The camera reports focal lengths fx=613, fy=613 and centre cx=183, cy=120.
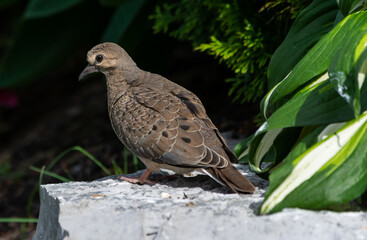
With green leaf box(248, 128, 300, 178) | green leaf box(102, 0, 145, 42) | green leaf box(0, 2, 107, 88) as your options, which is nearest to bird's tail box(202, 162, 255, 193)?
green leaf box(248, 128, 300, 178)

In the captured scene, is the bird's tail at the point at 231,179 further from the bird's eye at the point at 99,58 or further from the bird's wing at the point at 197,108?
the bird's eye at the point at 99,58

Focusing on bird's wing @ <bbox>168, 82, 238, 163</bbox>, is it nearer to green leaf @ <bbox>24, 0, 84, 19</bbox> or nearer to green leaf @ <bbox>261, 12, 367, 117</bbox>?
green leaf @ <bbox>261, 12, 367, 117</bbox>

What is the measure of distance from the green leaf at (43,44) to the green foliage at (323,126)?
3402mm

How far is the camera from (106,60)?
3816 mm

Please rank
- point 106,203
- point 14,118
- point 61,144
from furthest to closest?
point 14,118 → point 61,144 → point 106,203

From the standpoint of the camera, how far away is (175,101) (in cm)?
347

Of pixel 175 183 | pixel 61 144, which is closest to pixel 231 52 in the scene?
pixel 175 183

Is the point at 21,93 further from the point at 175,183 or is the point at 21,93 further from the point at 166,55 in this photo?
the point at 175,183

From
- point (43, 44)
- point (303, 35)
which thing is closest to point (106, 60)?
point (303, 35)

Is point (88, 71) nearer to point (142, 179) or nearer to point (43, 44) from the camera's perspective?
point (142, 179)

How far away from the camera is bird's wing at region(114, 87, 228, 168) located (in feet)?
10.4

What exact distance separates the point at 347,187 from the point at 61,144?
14.0 ft

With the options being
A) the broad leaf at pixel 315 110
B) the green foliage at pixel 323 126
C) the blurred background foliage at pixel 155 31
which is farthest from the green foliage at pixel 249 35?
the broad leaf at pixel 315 110

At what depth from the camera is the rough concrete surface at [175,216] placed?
2385 millimetres
